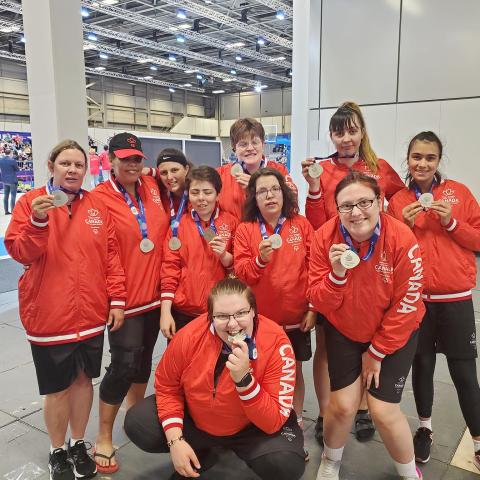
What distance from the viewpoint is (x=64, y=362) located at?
2.26 metres

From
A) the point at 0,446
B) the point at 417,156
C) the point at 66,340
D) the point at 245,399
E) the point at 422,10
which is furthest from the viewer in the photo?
the point at 422,10

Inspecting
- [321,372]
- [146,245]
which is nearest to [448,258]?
[321,372]

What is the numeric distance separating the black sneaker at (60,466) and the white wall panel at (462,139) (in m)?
7.56

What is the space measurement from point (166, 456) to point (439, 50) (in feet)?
26.6

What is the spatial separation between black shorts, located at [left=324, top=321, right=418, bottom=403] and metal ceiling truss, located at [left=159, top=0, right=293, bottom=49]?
13404 millimetres

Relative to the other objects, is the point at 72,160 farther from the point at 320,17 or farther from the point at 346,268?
the point at 320,17

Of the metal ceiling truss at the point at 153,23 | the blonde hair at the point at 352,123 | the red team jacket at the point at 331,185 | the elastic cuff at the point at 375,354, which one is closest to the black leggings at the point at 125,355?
the red team jacket at the point at 331,185

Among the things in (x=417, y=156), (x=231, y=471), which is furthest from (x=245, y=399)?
(x=417, y=156)

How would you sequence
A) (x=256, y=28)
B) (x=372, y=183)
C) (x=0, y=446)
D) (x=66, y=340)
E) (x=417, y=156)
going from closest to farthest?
(x=372, y=183)
(x=66, y=340)
(x=417, y=156)
(x=0, y=446)
(x=256, y=28)

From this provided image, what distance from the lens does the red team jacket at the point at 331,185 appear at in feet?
8.70

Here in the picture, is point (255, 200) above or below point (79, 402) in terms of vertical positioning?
above

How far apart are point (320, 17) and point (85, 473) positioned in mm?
8884

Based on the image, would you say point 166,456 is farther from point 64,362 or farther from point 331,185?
point 331,185

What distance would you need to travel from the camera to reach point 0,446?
2.78 metres
